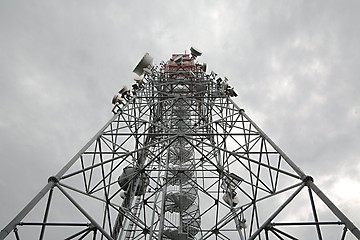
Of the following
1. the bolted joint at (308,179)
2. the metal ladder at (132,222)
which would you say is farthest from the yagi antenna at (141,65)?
the bolted joint at (308,179)

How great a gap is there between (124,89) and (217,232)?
20.9 ft

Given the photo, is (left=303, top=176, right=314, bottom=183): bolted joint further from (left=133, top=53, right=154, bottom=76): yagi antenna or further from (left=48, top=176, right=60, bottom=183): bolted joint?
(left=133, top=53, right=154, bottom=76): yagi antenna

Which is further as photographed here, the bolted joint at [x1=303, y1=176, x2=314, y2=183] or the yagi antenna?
the yagi antenna

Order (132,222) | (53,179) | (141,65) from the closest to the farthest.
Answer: (53,179), (132,222), (141,65)

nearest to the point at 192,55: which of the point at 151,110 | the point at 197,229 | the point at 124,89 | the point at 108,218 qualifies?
the point at 151,110

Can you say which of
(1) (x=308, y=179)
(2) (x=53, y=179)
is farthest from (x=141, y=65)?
(1) (x=308, y=179)

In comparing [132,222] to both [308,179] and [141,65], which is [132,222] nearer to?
[308,179]

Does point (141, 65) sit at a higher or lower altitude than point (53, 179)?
higher

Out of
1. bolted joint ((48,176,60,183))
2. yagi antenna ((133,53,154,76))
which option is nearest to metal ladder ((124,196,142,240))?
bolted joint ((48,176,60,183))

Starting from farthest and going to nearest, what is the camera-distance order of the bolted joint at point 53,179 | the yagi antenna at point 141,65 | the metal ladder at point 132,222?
1. the yagi antenna at point 141,65
2. the metal ladder at point 132,222
3. the bolted joint at point 53,179

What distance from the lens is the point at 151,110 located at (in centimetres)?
1527

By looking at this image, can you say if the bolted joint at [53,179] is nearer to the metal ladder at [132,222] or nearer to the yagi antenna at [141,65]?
the metal ladder at [132,222]

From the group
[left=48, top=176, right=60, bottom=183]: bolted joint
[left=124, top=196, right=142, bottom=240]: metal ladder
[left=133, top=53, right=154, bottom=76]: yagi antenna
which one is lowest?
[left=48, top=176, right=60, bottom=183]: bolted joint

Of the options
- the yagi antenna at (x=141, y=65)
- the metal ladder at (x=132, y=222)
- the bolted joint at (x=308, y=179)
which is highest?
the yagi antenna at (x=141, y=65)
